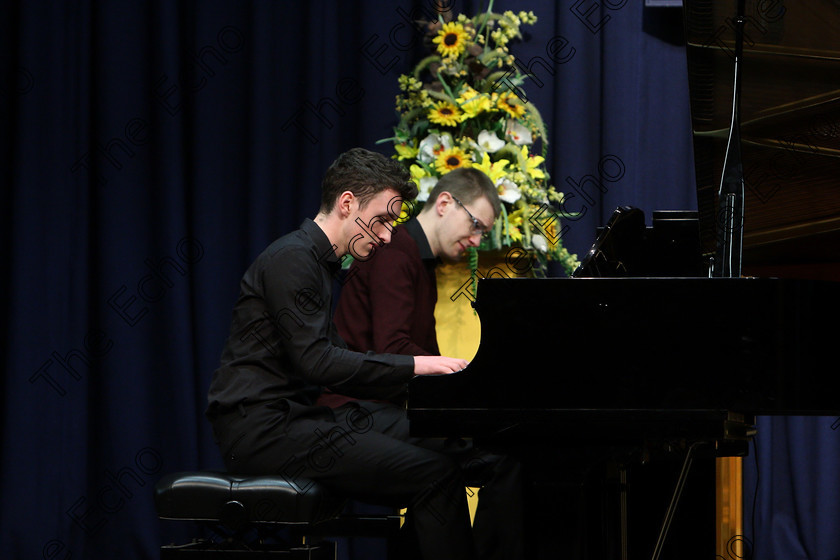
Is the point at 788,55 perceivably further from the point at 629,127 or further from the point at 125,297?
the point at 125,297

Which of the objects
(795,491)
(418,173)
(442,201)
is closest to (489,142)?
(418,173)

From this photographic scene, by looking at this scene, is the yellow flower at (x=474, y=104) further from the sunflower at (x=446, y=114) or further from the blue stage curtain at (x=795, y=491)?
the blue stage curtain at (x=795, y=491)

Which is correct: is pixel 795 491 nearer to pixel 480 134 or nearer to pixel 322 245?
pixel 480 134

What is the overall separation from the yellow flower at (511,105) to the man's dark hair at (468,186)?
406 mm

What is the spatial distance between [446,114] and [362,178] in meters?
1.04

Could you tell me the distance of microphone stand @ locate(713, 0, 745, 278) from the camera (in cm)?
202

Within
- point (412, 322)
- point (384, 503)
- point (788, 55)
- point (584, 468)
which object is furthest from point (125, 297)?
point (788, 55)

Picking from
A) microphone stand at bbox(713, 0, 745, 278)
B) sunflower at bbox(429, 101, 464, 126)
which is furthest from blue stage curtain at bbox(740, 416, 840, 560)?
microphone stand at bbox(713, 0, 745, 278)

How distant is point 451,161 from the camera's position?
3496 mm

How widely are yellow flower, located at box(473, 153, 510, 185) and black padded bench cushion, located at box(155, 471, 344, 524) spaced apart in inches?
60.4

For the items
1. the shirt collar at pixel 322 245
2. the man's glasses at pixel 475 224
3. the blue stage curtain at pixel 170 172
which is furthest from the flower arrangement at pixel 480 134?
the shirt collar at pixel 322 245

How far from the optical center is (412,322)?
9.90ft

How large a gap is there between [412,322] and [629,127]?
1.74 meters

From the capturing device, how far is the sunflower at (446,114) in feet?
11.6
